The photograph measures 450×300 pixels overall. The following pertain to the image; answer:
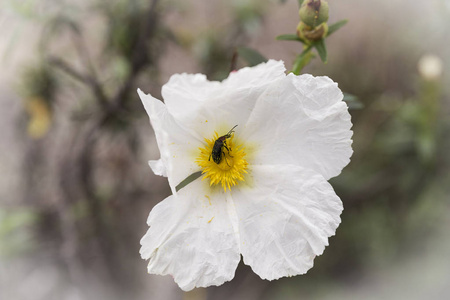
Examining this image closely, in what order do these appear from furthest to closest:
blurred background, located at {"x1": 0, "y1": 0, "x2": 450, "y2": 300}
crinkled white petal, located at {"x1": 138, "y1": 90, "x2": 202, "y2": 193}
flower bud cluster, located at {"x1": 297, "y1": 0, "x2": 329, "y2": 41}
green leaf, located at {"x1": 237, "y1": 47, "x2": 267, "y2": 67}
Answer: blurred background, located at {"x1": 0, "y1": 0, "x2": 450, "y2": 300} < green leaf, located at {"x1": 237, "y1": 47, "x2": 267, "y2": 67} < flower bud cluster, located at {"x1": 297, "y1": 0, "x2": 329, "y2": 41} < crinkled white petal, located at {"x1": 138, "y1": 90, "x2": 202, "y2": 193}

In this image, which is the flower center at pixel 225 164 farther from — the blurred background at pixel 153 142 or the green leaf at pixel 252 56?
the blurred background at pixel 153 142

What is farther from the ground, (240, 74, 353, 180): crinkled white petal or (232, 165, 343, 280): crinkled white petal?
(240, 74, 353, 180): crinkled white petal

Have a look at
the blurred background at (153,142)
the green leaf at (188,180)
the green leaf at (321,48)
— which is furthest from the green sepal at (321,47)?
the blurred background at (153,142)

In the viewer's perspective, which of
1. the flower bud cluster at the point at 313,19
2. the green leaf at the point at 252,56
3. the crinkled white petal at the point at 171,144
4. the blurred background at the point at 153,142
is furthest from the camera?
the blurred background at the point at 153,142

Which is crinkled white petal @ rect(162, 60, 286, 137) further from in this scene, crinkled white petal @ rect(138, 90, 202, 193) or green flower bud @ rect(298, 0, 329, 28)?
green flower bud @ rect(298, 0, 329, 28)

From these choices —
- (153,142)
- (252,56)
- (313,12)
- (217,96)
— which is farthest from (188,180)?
(153,142)

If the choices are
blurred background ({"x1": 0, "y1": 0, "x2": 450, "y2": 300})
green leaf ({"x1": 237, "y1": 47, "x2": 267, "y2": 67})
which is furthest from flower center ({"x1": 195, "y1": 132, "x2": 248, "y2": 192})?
blurred background ({"x1": 0, "y1": 0, "x2": 450, "y2": 300})
